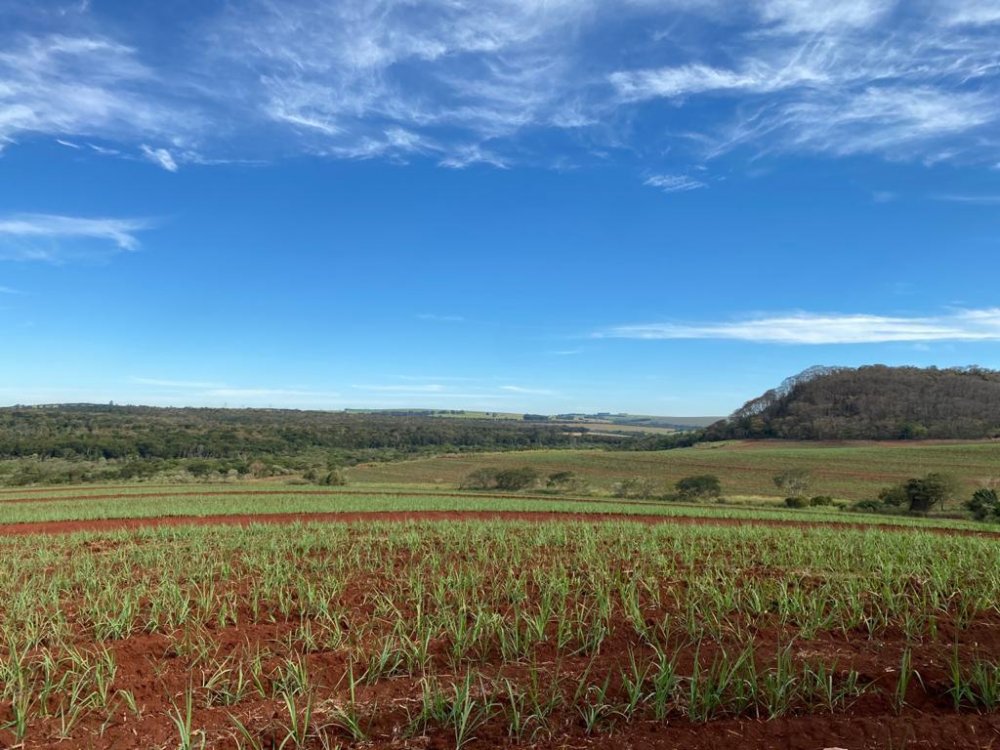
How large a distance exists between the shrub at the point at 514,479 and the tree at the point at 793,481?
19.9 meters

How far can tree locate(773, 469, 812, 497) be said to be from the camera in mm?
47312

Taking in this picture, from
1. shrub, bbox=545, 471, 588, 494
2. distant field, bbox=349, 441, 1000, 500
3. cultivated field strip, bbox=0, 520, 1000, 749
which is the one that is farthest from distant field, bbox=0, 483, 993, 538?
distant field, bbox=349, 441, 1000, 500

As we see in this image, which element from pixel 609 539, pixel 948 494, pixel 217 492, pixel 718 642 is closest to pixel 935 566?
pixel 718 642

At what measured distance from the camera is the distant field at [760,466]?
52.6 metres

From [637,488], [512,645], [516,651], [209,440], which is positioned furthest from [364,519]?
[209,440]

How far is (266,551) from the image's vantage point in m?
12.0

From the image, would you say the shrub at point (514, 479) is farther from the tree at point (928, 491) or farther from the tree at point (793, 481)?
the tree at point (928, 491)

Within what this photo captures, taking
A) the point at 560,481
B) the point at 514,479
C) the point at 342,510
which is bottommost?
the point at 560,481

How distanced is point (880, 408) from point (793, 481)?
215ft

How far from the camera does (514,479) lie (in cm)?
4906

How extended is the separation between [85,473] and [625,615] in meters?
71.7

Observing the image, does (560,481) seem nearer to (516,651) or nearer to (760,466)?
(760,466)

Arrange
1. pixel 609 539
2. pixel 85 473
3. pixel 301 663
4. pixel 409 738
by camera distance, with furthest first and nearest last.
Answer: pixel 85 473, pixel 609 539, pixel 301 663, pixel 409 738

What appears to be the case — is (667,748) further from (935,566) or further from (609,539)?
(609,539)
